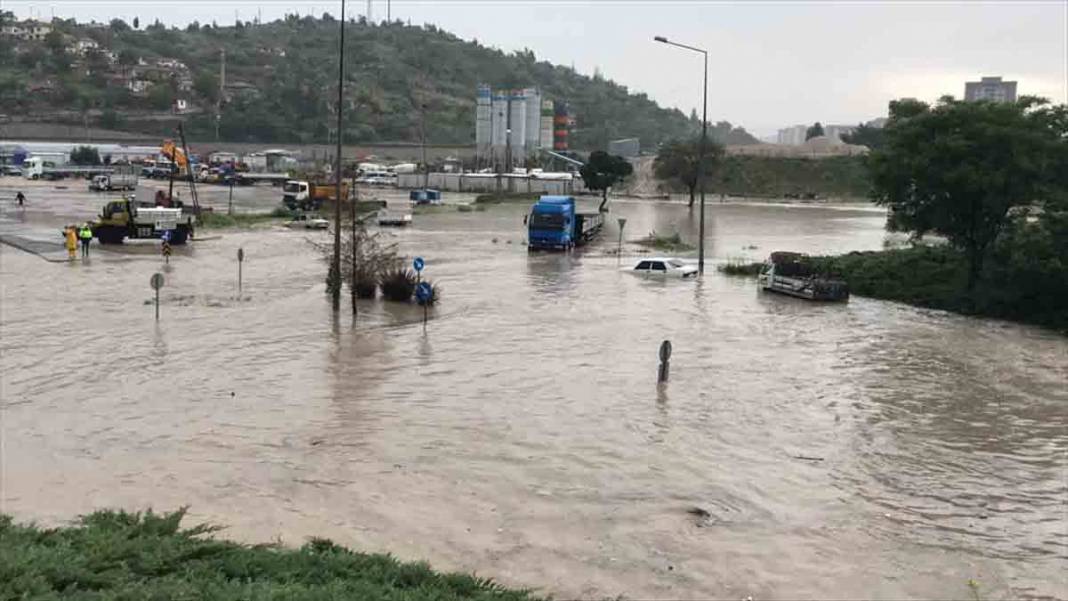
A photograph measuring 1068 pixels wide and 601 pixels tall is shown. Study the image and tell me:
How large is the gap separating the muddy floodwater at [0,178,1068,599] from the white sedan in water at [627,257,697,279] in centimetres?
622

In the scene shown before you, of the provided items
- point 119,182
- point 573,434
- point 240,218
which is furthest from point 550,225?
point 119,182

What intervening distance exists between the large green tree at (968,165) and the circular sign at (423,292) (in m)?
17.1

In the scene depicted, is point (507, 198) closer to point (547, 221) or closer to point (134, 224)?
point (547, 221)

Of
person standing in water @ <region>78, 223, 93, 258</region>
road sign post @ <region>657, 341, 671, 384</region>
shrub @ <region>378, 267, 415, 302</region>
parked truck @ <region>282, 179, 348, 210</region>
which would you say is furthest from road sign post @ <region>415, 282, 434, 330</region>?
parked truck @ <region>282, 179, 348, 210</region>

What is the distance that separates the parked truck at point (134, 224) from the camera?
148 feet

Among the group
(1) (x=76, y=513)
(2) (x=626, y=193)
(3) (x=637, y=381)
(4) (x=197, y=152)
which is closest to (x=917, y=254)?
(3) (x=637, y=381)

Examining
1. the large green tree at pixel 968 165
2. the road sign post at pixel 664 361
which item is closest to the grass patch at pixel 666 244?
the large green tree at pixel 968 165

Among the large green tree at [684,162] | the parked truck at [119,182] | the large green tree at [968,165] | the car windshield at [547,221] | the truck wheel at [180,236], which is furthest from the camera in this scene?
the large green tree at [684,162]

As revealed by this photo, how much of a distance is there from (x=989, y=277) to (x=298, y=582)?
29.4 m

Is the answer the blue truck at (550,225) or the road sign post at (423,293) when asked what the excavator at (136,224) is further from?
the road sign post at (423,293)

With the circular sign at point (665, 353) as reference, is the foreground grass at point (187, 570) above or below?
below

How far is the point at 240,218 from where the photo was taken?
203 feet

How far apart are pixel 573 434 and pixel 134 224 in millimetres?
35880

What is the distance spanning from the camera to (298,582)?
7.74 metres
